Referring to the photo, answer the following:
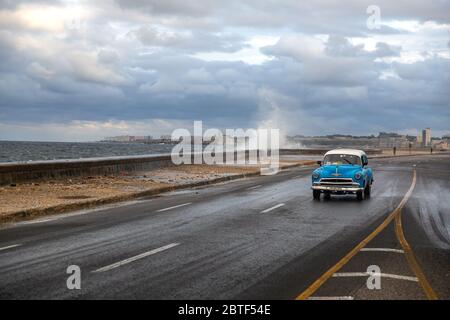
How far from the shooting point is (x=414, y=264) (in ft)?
28.7

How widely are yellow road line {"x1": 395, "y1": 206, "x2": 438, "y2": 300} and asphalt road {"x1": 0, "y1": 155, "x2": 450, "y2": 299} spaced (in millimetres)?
69

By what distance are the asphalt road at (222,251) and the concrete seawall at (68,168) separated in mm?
7942

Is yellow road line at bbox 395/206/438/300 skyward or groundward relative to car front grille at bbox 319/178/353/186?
groundward

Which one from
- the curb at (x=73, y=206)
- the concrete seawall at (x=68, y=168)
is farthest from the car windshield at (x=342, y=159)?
the concrete seawall at (x=68, y=168)

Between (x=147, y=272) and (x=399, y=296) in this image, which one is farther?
(x=147, y=272)

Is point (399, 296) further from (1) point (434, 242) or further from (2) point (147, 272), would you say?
(1) point (434, 242)

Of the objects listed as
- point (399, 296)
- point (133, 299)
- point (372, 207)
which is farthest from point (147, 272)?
point (372, 207)

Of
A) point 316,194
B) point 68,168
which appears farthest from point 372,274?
point 68,168

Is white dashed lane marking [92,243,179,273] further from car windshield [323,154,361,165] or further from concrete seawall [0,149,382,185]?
concrete seawall [0,149,382,185]

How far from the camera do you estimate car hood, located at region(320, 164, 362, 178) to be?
19.1 m

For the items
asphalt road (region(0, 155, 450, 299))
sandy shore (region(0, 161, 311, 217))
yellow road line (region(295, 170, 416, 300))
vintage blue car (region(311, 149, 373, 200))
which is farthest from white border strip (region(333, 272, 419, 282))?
vintage blue car (region(311, 149, 373, 200))

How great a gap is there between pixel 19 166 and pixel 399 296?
2036cm

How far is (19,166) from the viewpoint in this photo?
23734mm

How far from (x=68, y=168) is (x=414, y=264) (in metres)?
21.4
